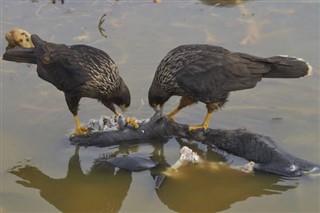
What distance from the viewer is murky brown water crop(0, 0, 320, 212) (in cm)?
522

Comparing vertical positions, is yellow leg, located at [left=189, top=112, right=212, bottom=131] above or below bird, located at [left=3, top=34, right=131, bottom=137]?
below

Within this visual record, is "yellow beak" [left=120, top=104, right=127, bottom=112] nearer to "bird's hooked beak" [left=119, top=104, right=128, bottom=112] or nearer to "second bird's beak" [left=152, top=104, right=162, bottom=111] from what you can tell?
"bird's hooked beak" [left=119, top=104, right=128, bottom=112]

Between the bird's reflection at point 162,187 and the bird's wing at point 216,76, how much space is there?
736mm

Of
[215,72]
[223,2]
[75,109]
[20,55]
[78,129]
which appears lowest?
[78,129]

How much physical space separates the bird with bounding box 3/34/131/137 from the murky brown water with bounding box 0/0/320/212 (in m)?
0.37

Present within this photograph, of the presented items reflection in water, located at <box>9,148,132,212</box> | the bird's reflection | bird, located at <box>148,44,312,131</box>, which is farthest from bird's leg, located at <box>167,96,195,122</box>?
reflection in water, located at <box>9,148,132,212</box>

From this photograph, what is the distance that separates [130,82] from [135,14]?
229 cm

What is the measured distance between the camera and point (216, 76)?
6008 mm

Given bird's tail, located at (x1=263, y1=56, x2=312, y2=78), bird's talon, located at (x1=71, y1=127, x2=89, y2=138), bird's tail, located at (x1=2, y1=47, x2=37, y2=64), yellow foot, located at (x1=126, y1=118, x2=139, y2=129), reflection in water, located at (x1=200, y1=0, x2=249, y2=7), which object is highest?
bird's tail, located at (x1=263, y1=56, x2=312, y2=78)

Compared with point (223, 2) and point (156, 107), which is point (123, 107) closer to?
point (156, 107)

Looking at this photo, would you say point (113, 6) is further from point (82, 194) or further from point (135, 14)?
point (82, 194)

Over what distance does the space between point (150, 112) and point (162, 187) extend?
57.8 inches

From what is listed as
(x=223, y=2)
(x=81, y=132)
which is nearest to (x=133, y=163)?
(x=81, y=132)

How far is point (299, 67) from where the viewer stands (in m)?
6.04
